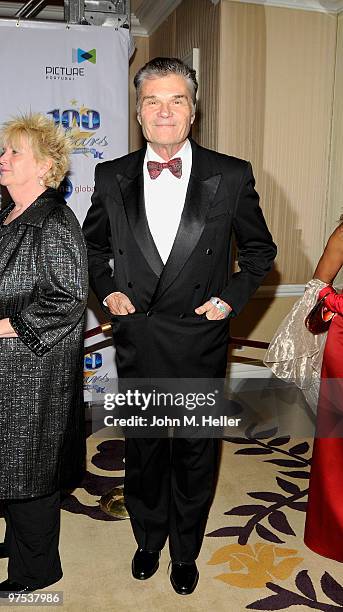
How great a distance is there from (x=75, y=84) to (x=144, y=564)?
2.87 metres

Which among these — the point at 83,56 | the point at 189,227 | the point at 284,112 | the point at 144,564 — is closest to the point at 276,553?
the point at 144,564

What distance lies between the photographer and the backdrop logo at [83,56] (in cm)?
401

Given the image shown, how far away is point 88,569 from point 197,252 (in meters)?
1.53

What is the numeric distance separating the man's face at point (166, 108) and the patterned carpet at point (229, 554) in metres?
1.89

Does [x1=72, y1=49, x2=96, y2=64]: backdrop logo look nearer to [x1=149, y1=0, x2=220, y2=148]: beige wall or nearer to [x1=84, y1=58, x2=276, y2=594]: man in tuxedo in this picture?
[x1=149, y1=0, x2=220, y2=148]: beige wall

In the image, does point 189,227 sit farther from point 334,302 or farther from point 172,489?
point 172,489

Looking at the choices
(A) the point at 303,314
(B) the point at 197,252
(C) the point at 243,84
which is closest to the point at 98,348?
(A) the point at 303,314

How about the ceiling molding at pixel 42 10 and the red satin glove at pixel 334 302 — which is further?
the ceiling molding at pixel 42 10

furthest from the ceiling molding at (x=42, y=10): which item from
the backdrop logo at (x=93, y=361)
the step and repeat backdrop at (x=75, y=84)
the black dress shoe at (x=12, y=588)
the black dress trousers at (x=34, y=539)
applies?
the black dress shoe at (x=12, y=588)

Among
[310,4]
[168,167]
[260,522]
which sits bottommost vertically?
[260,522]

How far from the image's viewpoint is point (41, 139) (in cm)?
233

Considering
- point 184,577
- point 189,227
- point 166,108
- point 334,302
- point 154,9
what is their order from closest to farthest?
point 166,108, point 189,227, point 184,577, point 334,302, point 154,9

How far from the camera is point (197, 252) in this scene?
8.50 feet

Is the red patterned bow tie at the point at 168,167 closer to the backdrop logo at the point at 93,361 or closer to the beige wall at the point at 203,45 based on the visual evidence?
the backdrop logo at the point at 93,361
